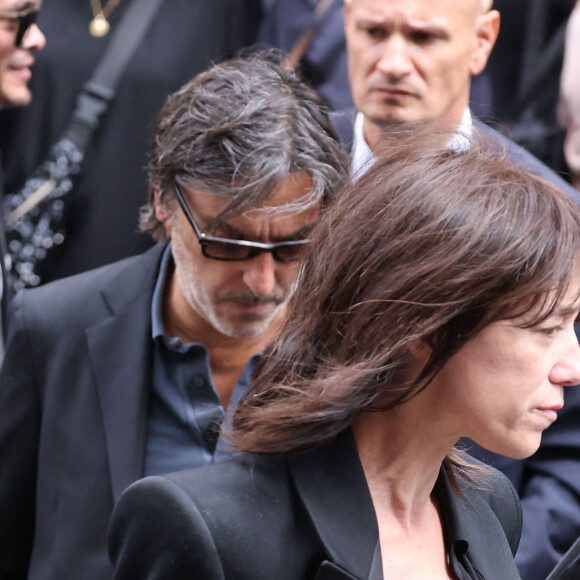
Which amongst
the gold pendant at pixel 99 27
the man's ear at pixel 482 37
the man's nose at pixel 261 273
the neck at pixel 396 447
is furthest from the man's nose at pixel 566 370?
the gold pendant at pixel 99 27

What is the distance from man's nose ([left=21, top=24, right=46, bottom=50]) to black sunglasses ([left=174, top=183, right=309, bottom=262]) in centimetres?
101

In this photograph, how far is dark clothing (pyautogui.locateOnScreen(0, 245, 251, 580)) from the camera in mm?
2514

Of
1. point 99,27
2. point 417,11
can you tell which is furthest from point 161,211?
point 99,27


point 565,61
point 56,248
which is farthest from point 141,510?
point 565,61

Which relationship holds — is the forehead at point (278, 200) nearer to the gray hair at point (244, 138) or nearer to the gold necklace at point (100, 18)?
the gray hair at point (244, 138)

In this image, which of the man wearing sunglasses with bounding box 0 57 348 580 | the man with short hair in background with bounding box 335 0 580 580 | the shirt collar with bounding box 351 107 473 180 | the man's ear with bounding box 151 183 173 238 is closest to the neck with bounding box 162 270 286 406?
the man wearing sunglasses with bounding box 0 57 348 580

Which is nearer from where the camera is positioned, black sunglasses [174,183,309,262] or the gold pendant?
black sunglasses [174,183,309,262]

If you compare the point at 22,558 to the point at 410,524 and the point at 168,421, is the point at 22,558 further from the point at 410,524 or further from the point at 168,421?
the point at 410,524

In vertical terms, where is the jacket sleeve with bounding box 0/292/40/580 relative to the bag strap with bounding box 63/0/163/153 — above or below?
below

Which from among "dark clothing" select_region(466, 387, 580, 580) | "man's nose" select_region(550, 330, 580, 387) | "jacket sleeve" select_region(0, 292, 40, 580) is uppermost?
"man's nose" select_region(550, 330, 580, 387)

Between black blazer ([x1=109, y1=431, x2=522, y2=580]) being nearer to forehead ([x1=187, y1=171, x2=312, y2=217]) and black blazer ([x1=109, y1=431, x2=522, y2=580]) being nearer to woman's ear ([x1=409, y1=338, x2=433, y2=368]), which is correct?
woman's ear ([x1=409, y1=338, x2=433, y2=368])

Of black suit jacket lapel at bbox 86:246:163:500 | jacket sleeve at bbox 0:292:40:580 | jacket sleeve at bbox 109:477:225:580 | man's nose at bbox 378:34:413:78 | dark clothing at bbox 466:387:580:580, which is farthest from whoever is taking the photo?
man's nose at bbox 378:34:413:78

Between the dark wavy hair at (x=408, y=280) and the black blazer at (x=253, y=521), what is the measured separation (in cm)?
5

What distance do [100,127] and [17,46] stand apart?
420mm
